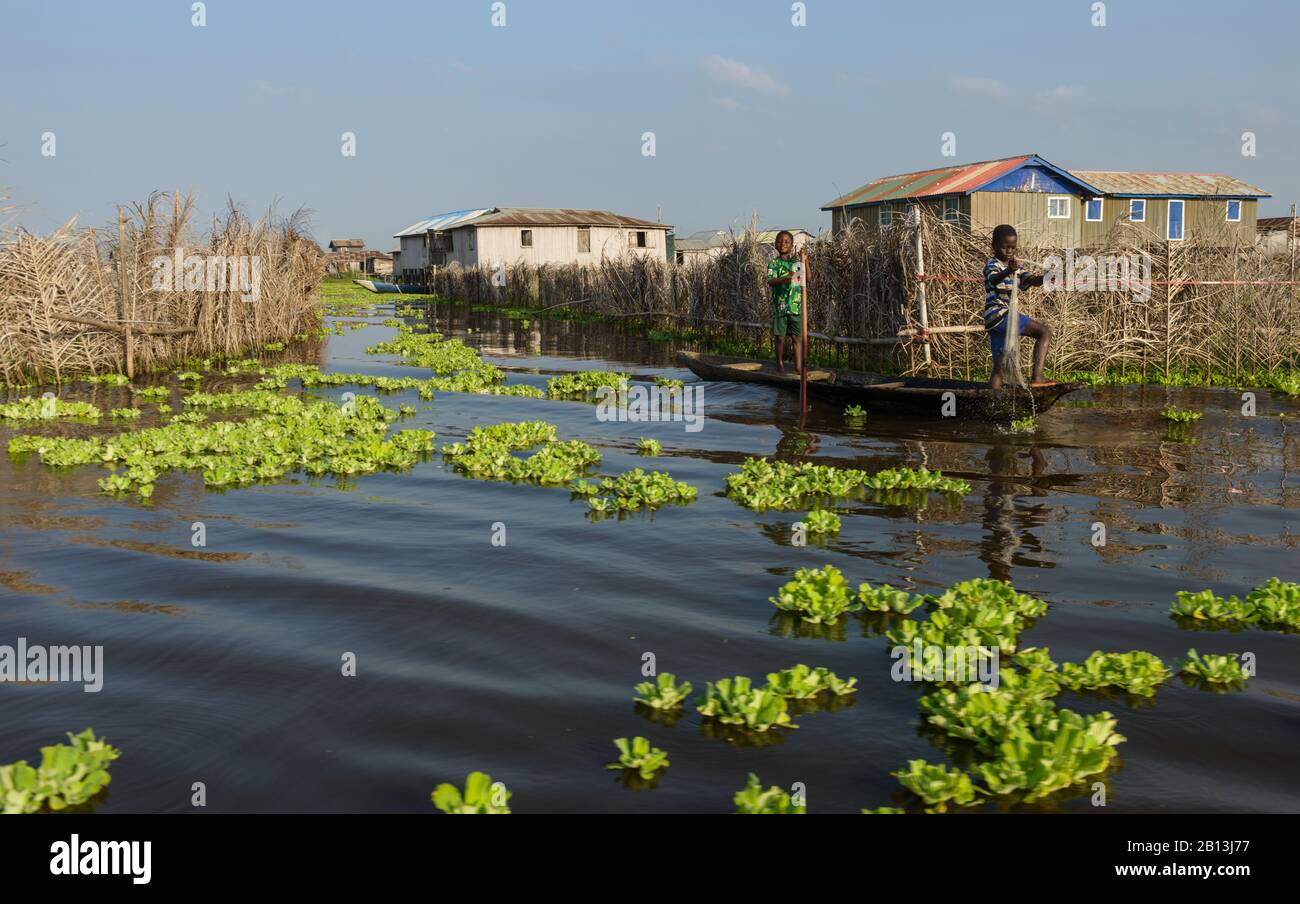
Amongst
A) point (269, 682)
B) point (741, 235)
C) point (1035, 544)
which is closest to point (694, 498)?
point (1035, 544)

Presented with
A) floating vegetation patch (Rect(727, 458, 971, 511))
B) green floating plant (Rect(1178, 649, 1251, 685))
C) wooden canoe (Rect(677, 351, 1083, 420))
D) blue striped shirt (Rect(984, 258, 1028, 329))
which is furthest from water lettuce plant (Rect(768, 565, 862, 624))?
blue striped shirt (Rect(984, 258, 1028, 329))

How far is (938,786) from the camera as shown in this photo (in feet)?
13.7

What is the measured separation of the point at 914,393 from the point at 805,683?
8652 millimetres

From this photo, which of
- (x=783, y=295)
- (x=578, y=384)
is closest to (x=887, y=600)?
(x=783, y=295)

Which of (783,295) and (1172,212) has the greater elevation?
(1172,212)

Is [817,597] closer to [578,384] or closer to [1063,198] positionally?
[578,384]

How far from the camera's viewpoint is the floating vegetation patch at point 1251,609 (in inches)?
243

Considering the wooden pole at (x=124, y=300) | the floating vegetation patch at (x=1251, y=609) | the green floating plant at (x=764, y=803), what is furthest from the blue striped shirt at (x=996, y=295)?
the wooden pole at (x=124, y=300)

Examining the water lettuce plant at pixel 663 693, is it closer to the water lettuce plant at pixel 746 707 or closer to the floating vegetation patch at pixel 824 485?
the water lettuce plant at pixel 746 707

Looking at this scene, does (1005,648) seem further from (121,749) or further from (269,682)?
(121,749)

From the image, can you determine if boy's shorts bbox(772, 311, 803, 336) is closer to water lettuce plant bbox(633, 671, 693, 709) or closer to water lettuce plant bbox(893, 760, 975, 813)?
water lettuce plant bbox(633, 671, 693, 709)

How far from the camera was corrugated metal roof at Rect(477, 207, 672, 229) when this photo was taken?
59625mm

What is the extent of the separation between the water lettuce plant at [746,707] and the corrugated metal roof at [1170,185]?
4649cm

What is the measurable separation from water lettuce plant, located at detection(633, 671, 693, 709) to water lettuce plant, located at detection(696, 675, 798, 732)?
13 centimetres
